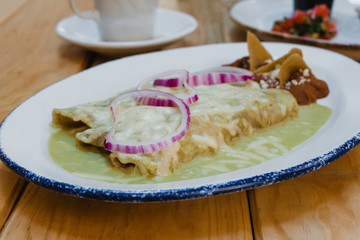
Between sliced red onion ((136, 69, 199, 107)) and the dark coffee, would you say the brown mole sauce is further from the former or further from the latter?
the dark coffee

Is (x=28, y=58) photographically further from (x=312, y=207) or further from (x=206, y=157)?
(x=312, y=207)

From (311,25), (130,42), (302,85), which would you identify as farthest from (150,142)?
(311,25)

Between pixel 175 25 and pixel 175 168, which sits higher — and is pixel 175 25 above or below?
below

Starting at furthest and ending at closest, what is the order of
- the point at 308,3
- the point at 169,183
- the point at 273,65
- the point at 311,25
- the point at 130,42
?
the point at 308,3 < the point at 311,25 < the point at 130,42 < the point at 273,65 < the point at 169,183

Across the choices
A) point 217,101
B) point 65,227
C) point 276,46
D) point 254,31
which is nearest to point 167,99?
point 217,101

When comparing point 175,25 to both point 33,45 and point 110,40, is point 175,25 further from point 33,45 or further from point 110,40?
point 33,45

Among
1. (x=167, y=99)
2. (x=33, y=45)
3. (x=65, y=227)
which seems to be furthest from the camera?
(x=33, y=45)

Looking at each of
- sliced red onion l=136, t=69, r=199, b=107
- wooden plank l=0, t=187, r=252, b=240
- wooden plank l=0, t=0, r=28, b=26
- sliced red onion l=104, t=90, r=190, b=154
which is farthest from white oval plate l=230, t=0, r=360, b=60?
wooden plank l=0, t=0, r=28, b=26
